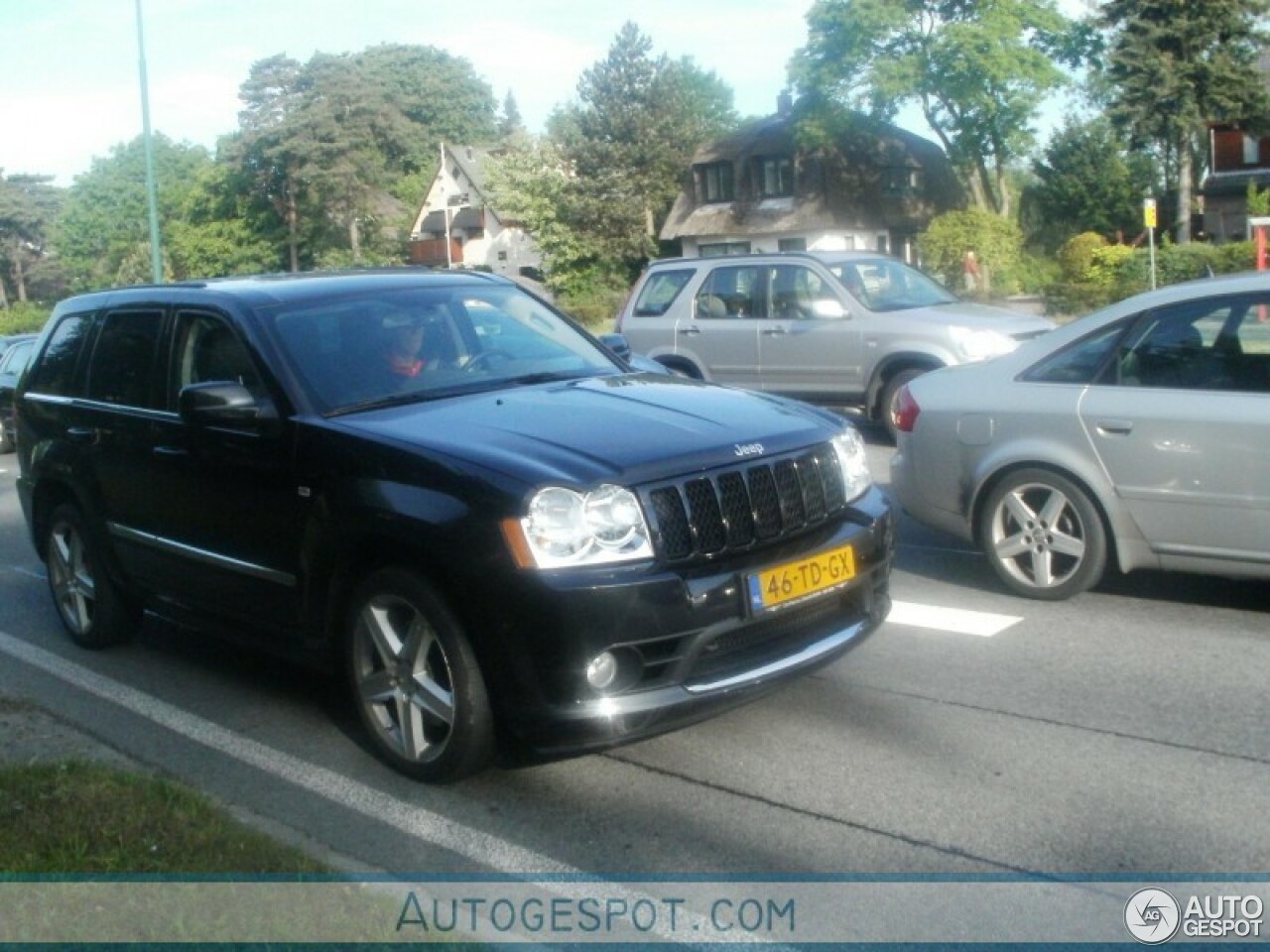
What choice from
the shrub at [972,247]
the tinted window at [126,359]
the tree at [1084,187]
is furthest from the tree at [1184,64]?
the tinted window at [126,359]

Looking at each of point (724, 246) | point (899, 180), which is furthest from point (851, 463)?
point (724, 246)

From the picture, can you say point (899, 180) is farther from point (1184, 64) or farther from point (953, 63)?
point (1184, 64)

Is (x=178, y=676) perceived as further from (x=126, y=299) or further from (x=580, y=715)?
(x=580, y=715)

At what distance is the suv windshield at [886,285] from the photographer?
14.6 m

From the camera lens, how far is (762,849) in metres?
4.66

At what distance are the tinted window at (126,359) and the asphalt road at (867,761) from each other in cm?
133

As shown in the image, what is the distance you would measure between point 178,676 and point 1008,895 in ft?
14.2

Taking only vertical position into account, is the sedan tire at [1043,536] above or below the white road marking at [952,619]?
above

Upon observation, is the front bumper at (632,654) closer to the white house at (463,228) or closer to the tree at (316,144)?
the tree at (316,144)

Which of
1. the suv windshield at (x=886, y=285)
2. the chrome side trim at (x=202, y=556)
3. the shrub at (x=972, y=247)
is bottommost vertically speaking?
the chrome side trim at (x=202, y=556)

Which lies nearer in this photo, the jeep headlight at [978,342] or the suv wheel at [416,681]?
the suv wheel at [416,681]

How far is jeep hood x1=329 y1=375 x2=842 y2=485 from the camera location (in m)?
5.10

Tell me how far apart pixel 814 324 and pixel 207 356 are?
890cm

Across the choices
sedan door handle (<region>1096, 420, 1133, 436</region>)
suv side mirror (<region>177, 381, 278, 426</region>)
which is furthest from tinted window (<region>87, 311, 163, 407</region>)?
sedan door handle (<region>1096, 420, 1133, 436</region>)
